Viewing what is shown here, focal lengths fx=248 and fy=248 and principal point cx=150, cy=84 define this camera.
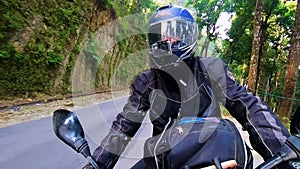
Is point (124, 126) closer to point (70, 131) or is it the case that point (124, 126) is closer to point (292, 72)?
point (70, 131)

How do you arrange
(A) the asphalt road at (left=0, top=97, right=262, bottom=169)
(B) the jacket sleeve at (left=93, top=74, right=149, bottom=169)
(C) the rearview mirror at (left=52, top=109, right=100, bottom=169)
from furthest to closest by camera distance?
(A) the asphalt road at (left=0, top=97, right=262, bottom=169) → (B) the jacket sleeve at (left=93, top=74, right=149, bottom=169) → (C) the rearview mirror at (left=52, top=109, right=100, bottom=169)

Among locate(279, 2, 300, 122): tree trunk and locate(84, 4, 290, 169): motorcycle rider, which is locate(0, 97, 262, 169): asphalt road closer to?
locate(84, 4, 290, 169): motorcycle rider

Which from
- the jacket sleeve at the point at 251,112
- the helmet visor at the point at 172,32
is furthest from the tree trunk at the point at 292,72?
the helmet visor at the point at 172,32

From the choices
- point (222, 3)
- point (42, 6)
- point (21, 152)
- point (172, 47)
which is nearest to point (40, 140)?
point (21, 152)

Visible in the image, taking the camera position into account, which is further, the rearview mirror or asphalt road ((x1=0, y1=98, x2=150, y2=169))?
asphalt road ((x1=0, y1=98, x2=150, y2=169))

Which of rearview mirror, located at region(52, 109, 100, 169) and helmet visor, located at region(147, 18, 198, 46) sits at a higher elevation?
helmet visor, located at region(147, 18, 198, 46)

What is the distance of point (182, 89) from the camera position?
3.95 ft

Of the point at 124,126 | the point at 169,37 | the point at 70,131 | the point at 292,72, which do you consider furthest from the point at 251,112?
the point at 292,72

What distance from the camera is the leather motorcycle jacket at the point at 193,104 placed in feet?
3.26

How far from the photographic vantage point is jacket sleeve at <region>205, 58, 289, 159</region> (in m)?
0.94

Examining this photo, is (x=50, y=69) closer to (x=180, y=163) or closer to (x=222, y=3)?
(x=180, y=163)

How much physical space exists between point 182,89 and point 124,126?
37 cm

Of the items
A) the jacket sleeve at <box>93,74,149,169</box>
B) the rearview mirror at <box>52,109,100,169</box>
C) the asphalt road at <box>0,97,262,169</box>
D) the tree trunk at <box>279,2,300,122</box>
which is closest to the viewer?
the rearview mirror at <box>52,109,100,169</box>

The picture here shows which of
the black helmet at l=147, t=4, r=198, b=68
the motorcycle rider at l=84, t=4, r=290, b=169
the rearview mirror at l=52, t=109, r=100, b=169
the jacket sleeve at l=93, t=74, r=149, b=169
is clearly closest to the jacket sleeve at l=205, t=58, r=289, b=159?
the motorcycle rider at l=84, t=4, r=290, b=169
